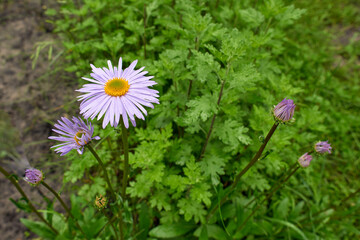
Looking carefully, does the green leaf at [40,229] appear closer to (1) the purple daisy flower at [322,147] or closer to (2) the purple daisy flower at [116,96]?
(2) the purple daisy flower at [116,96]

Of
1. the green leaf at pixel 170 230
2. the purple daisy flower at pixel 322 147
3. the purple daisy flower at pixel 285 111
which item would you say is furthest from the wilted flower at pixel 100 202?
the purple daisy flower at pixel 322 147

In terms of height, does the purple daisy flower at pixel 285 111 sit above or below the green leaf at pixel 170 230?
above

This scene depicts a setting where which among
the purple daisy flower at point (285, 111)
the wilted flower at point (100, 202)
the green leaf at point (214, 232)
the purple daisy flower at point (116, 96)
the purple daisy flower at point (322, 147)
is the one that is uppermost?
the purple daisy flower at point (116, 96)

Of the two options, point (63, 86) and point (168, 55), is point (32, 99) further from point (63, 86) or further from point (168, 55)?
point (168, 55)

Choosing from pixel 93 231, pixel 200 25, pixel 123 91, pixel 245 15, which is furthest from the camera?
pixel 245 15

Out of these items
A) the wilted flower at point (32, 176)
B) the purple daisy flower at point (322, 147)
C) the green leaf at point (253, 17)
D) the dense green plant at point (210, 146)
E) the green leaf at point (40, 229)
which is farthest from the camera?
the green leaf at point (253, 17)

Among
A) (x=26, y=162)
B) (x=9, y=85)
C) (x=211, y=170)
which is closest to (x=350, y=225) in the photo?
(x=211, y=170)

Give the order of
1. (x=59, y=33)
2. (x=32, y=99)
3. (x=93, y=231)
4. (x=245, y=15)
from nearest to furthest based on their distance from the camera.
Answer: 1. (x=93, y=231)
2. (x=245, y=15)
3. (x=32, y=99)
4. (x=59, y=33)

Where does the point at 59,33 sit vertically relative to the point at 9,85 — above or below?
above
